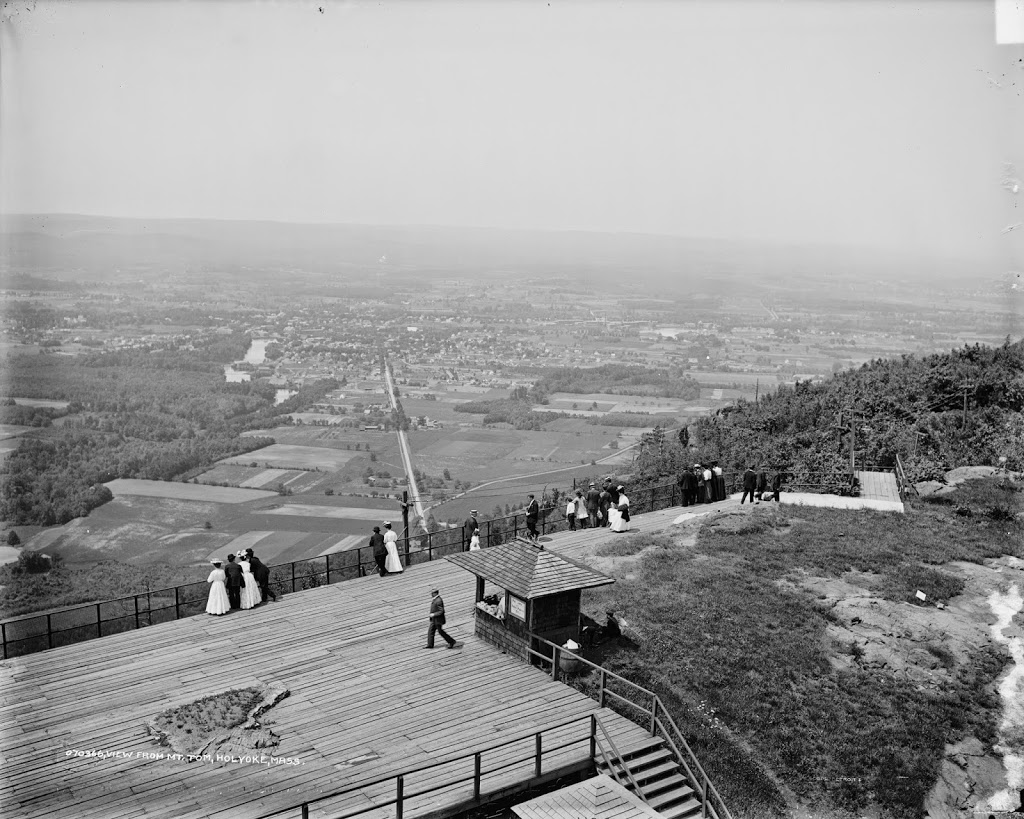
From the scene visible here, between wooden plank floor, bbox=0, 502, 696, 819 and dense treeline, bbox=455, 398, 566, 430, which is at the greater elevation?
wooden plank floor, bbox=0, 502, 696, 819

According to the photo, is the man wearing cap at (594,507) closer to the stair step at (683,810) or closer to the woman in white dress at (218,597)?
the woman in white dress at (218,597)

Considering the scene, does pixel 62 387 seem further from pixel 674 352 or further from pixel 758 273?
pixel 758 273

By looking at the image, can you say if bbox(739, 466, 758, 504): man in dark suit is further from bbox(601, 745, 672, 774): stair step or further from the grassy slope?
bbox(601, 745, 672, 774): stair step

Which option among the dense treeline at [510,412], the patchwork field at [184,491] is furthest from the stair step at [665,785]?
the dense treeline at [510,412]

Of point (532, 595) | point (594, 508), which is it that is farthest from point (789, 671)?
point (594, 508)

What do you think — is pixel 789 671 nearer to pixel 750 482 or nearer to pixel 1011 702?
pixel 1011 702

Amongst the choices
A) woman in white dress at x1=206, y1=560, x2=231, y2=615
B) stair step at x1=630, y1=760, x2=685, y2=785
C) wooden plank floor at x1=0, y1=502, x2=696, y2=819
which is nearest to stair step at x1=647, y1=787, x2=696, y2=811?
stair step at x1=630, y1=760, x2=685, y2=785
